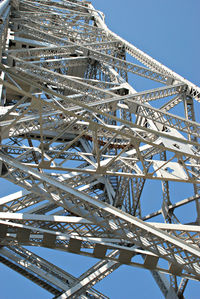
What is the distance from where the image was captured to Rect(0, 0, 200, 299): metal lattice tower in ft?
31.5

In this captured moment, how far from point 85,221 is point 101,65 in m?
12.9

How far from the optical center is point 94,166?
416 inches

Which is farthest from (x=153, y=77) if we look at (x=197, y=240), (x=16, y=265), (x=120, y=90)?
(x=16, y=265)

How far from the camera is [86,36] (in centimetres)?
2341

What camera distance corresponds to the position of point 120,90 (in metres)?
16.4

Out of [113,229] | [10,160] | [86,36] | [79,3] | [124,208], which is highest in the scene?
[79,3]

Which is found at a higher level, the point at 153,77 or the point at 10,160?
the point at 153,77

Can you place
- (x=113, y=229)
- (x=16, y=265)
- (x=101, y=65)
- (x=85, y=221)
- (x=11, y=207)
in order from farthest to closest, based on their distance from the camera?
(x=101, y=65) → (x=16, y=265) → (x=11, y=207) → (x=85, y=221) → (x=113, y=229)

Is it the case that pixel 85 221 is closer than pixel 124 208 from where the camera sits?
Yes

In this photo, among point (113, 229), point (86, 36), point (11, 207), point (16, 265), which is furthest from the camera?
point (86, 36)

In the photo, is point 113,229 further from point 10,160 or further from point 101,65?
point 101,65

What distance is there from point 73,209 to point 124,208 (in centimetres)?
651

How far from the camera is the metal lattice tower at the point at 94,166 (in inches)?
378

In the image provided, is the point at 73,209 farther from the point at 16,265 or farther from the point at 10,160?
the point at 16,265
